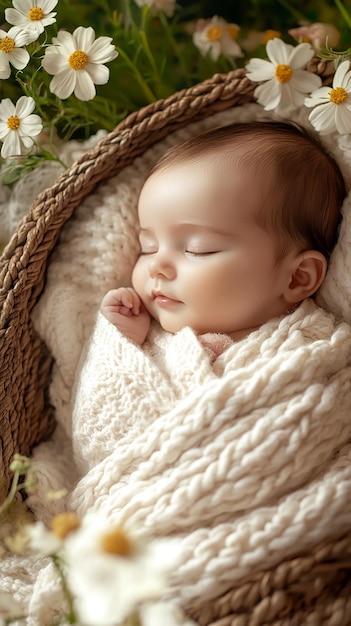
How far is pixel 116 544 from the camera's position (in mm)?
562

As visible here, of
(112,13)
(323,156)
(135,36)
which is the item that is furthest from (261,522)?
(112,13)

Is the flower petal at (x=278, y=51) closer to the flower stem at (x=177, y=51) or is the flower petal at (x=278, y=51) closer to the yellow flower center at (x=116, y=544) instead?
the flower stem at (x=177, y=51)

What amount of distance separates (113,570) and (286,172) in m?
0.89

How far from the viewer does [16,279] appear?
4.18 ft

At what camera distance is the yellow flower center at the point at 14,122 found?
1.30 metres

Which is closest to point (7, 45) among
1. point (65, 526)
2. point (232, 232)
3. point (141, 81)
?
point (141, 81)

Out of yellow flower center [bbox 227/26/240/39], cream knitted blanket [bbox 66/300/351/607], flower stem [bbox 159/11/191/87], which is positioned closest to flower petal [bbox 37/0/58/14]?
flower stem [bbox 159/11/191/87]

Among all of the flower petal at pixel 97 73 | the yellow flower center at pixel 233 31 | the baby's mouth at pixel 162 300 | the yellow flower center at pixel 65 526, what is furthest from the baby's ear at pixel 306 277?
the yellow flower center at pixel 65 526

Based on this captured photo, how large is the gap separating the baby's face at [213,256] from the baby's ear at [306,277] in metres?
0.03

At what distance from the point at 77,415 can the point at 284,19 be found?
1.15 meters

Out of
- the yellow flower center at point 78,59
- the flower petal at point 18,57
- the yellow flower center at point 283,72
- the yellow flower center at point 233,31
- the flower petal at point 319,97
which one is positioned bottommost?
the flower petal at point 319,97

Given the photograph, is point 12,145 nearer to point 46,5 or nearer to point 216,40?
point 46,5

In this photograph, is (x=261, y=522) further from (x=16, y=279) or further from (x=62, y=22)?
(x=62, y=22)

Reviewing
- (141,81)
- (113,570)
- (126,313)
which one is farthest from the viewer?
(141,81)
